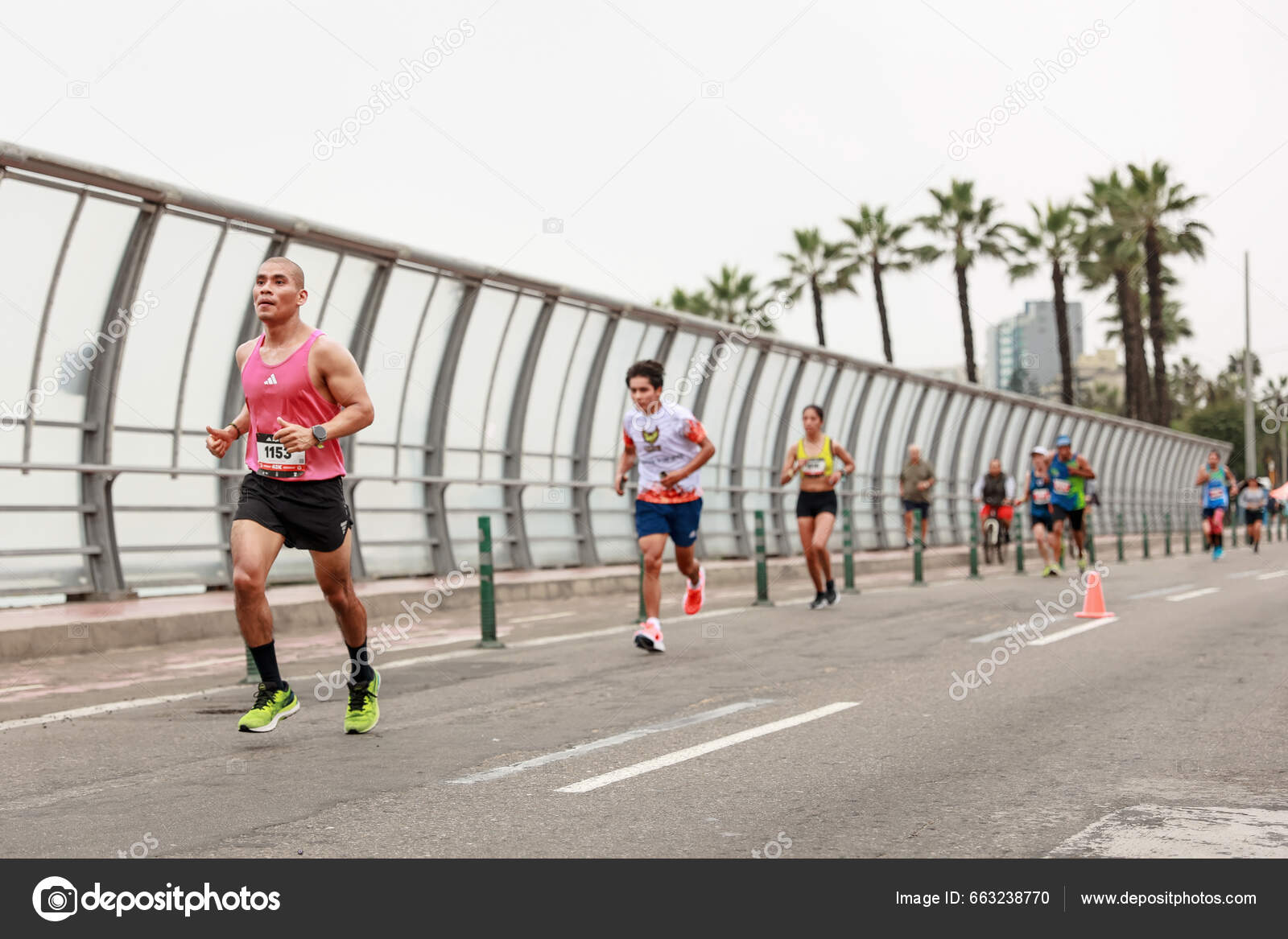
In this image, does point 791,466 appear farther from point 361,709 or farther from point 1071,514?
point 361,709

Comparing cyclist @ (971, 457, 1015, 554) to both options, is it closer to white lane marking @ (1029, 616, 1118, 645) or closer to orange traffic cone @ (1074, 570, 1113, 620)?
orange traffic cone @ (1074, 570, 1113, 620)

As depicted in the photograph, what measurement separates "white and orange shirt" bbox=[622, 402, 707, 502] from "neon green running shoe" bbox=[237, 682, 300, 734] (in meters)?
4.10

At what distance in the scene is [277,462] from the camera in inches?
235

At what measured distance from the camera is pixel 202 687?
823 cm

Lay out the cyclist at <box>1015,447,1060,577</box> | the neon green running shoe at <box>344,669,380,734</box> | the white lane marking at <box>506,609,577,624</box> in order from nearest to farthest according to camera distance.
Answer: the neon green running shoe at <box>344,669,380,734</box> → the white lane marking at <box>506,609,577,624</box> → the cyclist at <box>1015,447,1060,577</box>

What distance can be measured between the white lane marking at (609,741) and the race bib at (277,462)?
1476 mm

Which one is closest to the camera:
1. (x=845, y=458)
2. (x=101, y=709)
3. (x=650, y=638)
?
(x=101, y=709)

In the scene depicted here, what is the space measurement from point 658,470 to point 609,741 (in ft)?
13.6

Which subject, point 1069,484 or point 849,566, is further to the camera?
point 1069,484

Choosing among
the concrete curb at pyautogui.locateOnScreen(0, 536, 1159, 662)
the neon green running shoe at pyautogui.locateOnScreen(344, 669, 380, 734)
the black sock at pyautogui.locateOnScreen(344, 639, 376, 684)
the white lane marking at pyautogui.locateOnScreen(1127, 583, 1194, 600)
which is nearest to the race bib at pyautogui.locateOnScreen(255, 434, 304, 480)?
the black sock at pyautogui.locateOnScreen(344, 639, 376, 684)

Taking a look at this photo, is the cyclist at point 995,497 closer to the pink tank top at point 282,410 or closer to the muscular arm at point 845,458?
the muscular arm at point 845,458

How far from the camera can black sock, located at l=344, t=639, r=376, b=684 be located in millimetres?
6445
